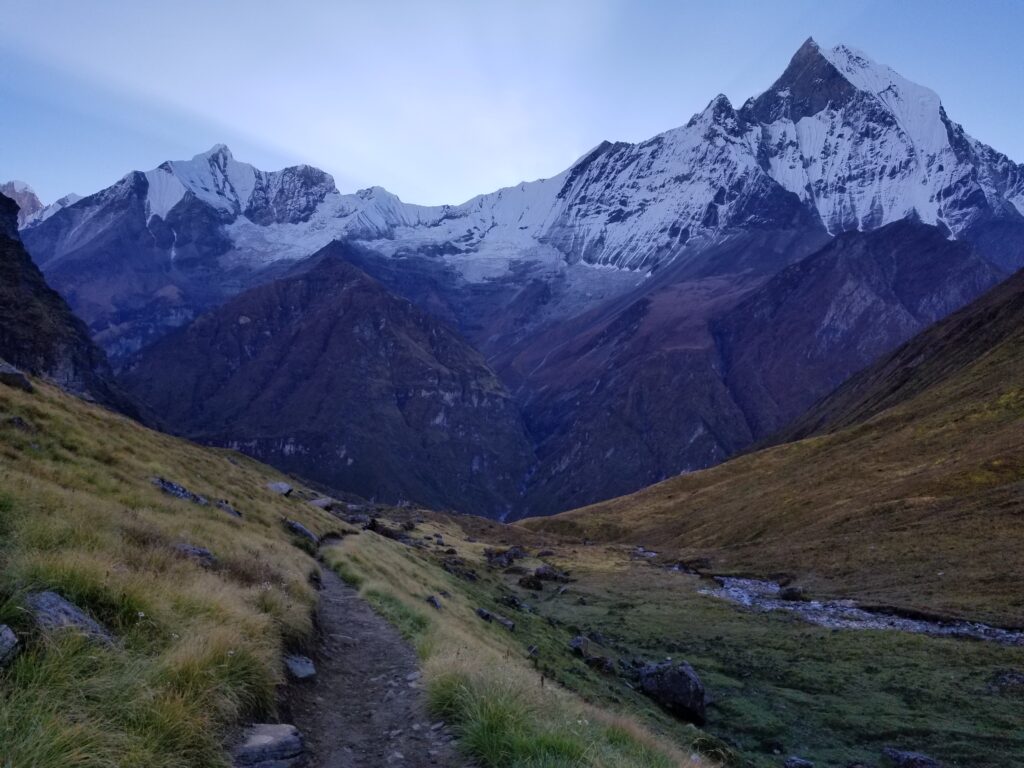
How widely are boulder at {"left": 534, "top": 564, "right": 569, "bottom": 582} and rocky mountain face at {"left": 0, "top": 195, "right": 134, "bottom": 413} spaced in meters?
142

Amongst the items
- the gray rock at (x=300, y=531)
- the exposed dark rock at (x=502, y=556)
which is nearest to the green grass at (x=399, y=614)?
the gray rock at (x=300, y=531)

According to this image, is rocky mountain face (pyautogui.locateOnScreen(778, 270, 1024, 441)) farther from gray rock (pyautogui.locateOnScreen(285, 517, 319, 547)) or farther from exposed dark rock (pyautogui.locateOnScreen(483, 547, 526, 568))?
gray rock (pyautogui.locateOnScreen(285, 517, 319, 547))

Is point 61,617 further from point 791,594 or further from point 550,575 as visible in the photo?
point 550,575

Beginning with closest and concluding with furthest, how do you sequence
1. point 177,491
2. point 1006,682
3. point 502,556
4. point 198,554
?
point 198,554
point 177,491
point 1006,682
point 502,556

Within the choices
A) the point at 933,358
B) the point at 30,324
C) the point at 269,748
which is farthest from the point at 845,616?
the point at 30,324

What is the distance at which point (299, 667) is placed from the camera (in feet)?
37.6

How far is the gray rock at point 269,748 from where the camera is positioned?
7475 mm

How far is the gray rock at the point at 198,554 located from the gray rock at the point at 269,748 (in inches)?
263

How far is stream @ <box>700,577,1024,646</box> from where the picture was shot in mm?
39975

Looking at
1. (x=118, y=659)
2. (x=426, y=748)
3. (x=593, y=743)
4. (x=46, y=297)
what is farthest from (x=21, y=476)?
(x=46, y=297)

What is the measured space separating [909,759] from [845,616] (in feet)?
95.6

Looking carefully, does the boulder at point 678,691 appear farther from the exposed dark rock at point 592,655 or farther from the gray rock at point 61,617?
the gray rock at point 61,617

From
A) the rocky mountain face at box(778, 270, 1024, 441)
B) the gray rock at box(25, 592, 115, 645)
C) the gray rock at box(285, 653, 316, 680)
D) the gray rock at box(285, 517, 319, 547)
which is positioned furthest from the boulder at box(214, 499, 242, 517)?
the rocky mountain face at box(778, 270, 1024, 441)

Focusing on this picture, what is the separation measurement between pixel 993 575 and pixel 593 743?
182ft
